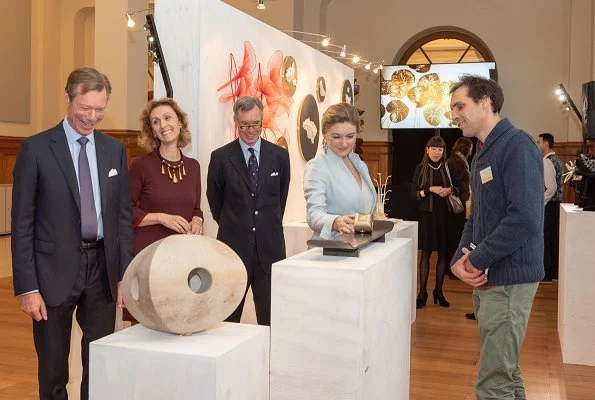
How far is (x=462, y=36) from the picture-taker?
12148 mm

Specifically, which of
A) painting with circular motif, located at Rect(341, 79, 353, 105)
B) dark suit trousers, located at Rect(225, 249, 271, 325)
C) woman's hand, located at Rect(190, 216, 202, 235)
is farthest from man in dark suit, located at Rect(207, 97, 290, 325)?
painting with circular motif, located at Rect(341, 79, 353, 105)

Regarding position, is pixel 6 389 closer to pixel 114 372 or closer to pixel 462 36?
pixel 114 372

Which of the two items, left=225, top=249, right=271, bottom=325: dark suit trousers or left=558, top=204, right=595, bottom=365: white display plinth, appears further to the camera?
left=558, top=204, right=595, bottom=365: white display plinth

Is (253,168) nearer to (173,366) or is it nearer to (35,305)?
(35,305)

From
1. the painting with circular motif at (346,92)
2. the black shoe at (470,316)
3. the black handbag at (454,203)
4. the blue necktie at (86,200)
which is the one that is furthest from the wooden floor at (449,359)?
the painting with circular motif at (346,92)

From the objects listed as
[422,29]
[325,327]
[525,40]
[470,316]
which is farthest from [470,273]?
[422,29]

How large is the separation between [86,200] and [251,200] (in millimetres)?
1247

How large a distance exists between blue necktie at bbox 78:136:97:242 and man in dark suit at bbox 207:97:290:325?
112 centimetres

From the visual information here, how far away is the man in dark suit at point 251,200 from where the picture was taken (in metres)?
3.81

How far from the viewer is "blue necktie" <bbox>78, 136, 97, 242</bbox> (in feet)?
9.05

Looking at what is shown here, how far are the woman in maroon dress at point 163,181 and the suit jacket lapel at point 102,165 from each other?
71cm

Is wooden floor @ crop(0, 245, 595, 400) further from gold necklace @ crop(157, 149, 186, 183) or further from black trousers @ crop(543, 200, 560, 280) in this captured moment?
gold necklace @ crop(157, 149, 186, 183)

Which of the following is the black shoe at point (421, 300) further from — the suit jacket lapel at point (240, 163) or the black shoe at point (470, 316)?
the suit jacket lapel at point (240, 163)

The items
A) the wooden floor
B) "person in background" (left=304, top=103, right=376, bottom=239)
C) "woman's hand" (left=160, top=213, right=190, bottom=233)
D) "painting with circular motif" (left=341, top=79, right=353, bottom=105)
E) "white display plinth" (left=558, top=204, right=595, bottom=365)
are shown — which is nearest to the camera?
"person in background" (left=304, top=103, right=376, bottom=239)
